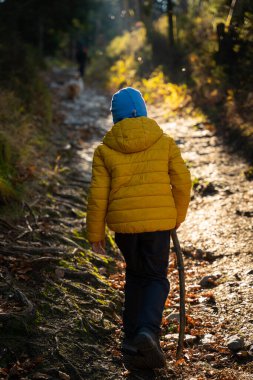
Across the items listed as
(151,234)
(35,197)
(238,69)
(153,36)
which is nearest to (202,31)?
(238,69)

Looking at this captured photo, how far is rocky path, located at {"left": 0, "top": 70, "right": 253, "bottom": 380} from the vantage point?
3381 millimetres

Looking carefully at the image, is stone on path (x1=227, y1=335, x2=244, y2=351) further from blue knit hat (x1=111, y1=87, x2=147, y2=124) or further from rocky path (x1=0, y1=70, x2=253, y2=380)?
blue knit hat (x1=111, y1=87, x2=147, y2=124)

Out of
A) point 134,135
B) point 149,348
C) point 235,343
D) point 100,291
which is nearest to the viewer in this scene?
point 149,348

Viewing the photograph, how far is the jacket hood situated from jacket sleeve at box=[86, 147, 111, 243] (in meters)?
0.18

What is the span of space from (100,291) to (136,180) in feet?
5.07

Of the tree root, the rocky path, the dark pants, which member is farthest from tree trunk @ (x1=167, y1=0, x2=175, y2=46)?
the tree root

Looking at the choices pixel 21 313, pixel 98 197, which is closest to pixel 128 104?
pixel 98 197

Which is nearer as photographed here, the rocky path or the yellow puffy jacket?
the rocky path

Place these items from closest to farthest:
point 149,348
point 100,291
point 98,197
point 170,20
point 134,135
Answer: point 149,348 → point 134,135 → point 98,197 → point 100,291 → point 170,20

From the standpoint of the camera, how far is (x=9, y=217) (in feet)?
18.3

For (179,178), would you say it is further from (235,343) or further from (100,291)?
(100,291)

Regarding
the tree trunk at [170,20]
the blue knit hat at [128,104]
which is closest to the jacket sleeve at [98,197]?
the blue knit hat at [128,104]

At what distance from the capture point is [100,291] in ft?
15.1

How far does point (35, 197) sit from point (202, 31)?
32.8ft
